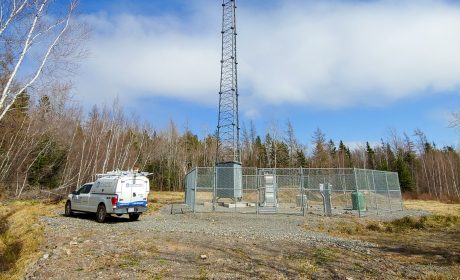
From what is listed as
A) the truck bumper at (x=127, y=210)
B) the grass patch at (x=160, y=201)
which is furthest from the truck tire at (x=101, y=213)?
the grass patch at (x=160, y=201)

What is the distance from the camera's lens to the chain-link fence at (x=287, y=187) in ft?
62.0

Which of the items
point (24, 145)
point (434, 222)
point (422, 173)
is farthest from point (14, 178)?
point (422, 173)

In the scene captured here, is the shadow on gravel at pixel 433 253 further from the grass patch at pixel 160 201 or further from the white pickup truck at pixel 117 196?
the grass patch at pixel 160 201

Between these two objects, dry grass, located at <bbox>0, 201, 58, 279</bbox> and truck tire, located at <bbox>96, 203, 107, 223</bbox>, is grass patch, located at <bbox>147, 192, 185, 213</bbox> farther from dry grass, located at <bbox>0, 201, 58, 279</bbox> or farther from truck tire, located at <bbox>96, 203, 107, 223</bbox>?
dry grass, located at <bbox>0, 201, 58, 279</bbox>

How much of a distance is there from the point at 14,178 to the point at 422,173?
2524 inches

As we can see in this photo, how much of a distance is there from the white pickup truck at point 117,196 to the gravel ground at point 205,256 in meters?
2.92

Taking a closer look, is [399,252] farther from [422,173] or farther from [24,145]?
[422,173]

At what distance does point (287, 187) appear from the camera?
22250 millimetres

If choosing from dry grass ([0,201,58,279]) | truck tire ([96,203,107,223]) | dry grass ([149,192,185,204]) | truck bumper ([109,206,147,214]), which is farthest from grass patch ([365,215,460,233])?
dry grass ([149,192,185,204])

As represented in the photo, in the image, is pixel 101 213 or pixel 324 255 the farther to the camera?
pixel 101 213

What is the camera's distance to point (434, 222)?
16812mm

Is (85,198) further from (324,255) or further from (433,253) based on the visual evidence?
(433,253)

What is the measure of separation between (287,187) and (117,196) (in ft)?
36.1

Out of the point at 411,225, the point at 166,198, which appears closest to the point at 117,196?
the point at 411,225
